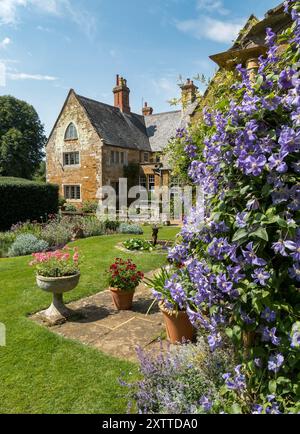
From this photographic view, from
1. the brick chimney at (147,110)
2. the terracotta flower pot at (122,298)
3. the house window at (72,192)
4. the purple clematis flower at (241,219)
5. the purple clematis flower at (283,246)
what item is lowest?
the terracotta flower pot at (122,298)

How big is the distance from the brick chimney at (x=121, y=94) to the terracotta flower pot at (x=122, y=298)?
28.9m

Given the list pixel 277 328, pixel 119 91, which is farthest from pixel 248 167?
pixel 119 91

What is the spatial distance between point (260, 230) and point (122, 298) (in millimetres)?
4307

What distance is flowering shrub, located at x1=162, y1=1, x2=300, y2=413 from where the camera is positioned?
183 cm

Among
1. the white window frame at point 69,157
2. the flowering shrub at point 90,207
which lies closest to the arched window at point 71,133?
the white window frame at point 69,157

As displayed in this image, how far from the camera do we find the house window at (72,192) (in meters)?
28.2

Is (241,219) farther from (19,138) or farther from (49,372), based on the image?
(19,138)

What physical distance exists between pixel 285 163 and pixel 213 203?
711 mm

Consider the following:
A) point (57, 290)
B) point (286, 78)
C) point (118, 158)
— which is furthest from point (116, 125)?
point (286, 78)

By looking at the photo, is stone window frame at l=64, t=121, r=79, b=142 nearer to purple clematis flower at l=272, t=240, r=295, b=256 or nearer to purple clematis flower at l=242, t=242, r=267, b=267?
purple clematis flower at l=242, t=242, r=267, b=267

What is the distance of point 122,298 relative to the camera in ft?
18.6

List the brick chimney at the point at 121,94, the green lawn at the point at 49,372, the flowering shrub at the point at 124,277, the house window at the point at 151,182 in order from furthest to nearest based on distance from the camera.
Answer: the brick chimney at the point at 121,94
the house window at the point at 151,182
the flowering shrub at the point at 124,277
the green lawn at the point at 49,372

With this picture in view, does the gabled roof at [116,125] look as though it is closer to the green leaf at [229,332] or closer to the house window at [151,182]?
the house window at [151,182]

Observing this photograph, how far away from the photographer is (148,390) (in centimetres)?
300
